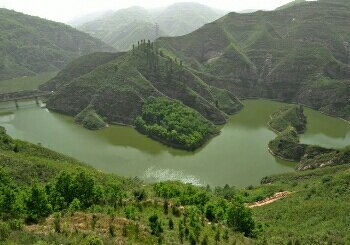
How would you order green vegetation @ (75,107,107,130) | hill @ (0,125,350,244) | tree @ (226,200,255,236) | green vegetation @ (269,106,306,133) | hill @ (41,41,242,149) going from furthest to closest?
hill @ (41,41,242,149), green vegetation @ (75,107,107,130), green vegetation @ (269,106,306,133), tree @ (226,200,255,236), hill @ (0,125,350,244)

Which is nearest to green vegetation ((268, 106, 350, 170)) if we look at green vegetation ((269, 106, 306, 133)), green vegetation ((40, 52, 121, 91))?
green vegetation ((269, 106, 306, 133))

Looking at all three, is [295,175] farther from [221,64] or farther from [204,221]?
[221,64]

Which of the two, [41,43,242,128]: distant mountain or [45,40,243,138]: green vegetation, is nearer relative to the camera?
[45,40,243,138]: green vegetation

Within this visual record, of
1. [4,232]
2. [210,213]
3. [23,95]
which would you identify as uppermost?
[4,232]

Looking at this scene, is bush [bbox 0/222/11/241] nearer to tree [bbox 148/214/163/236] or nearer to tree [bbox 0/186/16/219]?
tree [bbox 0/186/16/219]

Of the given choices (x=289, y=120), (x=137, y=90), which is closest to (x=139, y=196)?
(x=289, y=120)

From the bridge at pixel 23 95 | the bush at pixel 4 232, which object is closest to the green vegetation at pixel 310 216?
the bush at pixel 4 232

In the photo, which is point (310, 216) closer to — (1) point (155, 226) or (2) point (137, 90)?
(1) point (155, 226)
